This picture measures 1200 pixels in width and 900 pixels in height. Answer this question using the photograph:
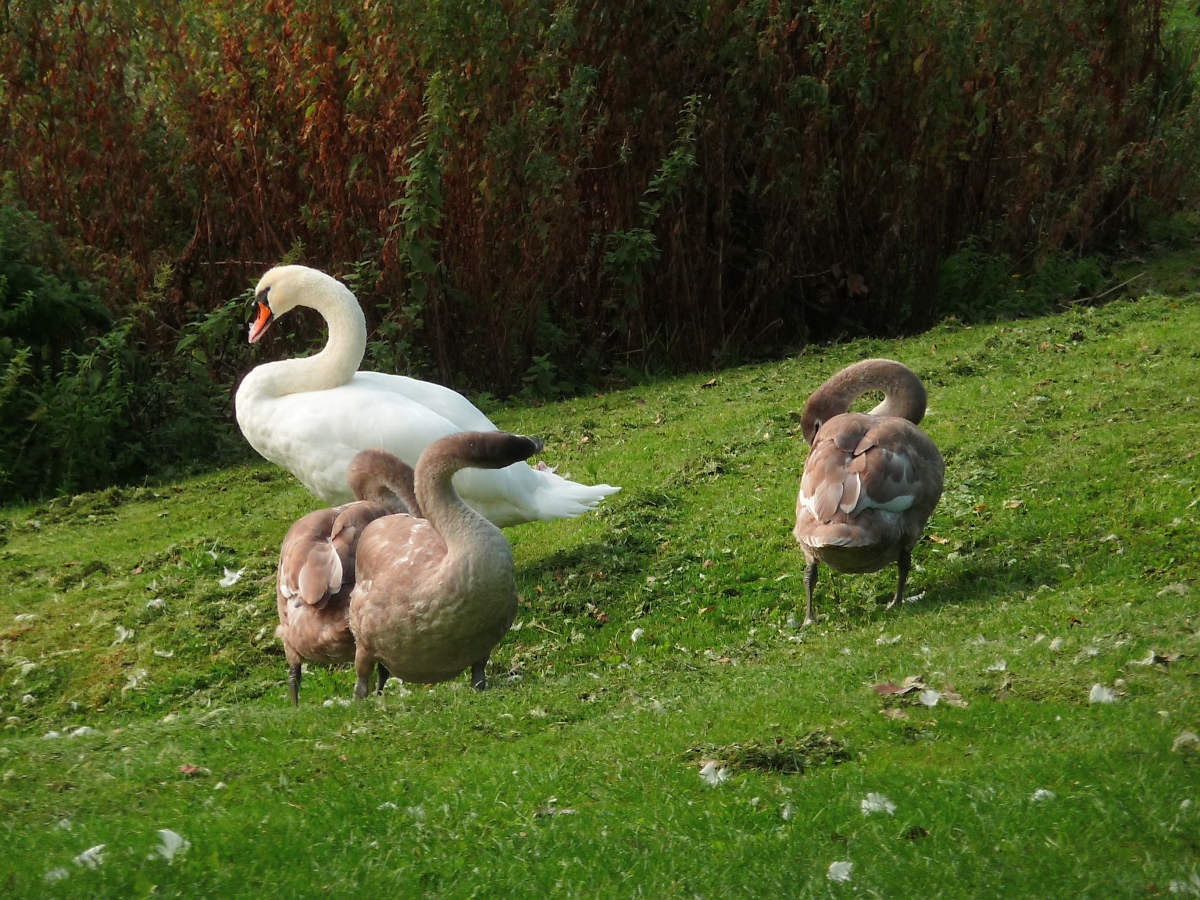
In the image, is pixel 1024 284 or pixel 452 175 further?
pixel 1024 284

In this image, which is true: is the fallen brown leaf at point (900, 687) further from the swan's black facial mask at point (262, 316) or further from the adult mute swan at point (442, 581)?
the swan's black facial mask at point (262, 316)

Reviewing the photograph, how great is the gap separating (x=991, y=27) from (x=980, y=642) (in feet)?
41.1

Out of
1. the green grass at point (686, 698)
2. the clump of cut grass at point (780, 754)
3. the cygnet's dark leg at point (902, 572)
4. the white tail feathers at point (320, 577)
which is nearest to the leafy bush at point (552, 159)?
the green grass at point (686, 698)

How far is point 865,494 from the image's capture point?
7.56 meters

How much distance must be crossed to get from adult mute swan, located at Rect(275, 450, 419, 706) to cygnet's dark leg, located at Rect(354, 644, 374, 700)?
0.24 meters

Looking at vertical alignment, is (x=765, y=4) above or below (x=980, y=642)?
above

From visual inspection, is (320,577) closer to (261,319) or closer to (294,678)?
(294,678)

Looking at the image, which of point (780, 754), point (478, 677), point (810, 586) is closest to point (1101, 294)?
point (810, 586)

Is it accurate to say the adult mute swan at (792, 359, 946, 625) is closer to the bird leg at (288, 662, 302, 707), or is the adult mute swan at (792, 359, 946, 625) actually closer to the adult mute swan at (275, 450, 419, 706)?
the adult mute swan at (275, 450, 419, 706)

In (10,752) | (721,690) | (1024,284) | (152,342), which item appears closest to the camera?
(10,752)

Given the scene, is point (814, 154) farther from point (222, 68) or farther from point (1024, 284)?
point (222, 68)

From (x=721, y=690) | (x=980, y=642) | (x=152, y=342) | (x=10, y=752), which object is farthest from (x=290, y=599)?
(x=152, y=342)

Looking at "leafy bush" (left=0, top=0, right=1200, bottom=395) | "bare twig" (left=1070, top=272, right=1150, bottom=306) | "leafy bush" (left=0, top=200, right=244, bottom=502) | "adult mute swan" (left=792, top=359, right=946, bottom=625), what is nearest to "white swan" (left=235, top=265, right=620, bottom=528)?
"adult mute swan" (left=792, top=359, right=946, bottom=625)

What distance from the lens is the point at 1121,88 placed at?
18891 millimetres
